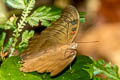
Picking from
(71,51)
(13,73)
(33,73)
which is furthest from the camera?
(71,51)

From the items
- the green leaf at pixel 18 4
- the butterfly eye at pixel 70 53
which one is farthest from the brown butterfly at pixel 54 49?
the green leaf at pixel 18 4

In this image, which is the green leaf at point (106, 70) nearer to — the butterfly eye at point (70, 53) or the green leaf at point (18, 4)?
the butterfly eye at point (70, 53)

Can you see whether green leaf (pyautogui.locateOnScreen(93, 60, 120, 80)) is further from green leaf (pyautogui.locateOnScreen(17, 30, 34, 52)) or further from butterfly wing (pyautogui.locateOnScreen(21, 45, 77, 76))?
green leaf (pyautogui.locateOnScreen(17, 30, 34, 52))

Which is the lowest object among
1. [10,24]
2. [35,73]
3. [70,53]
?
[35,73]

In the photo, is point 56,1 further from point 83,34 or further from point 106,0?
point 106,0

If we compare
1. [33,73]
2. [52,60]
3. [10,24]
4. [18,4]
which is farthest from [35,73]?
[18,4]

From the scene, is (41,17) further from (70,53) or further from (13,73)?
(13,73)
